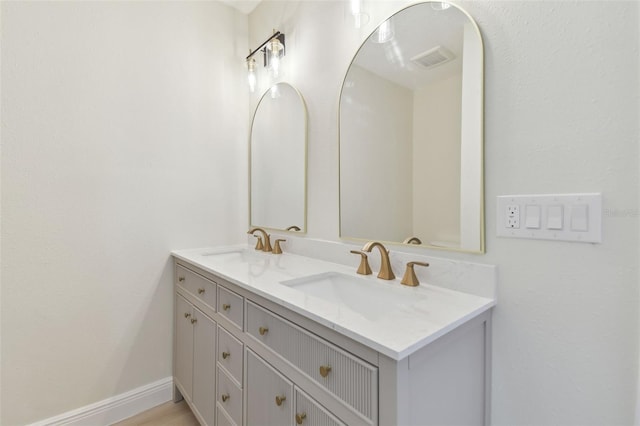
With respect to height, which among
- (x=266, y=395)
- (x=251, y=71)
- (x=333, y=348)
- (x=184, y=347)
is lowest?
(x=184, y=347)

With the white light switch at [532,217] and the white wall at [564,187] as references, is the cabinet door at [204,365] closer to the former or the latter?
the white wall at [564,187]

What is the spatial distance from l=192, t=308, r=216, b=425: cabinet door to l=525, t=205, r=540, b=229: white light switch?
1.31m

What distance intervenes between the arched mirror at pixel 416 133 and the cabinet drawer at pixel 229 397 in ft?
2.64

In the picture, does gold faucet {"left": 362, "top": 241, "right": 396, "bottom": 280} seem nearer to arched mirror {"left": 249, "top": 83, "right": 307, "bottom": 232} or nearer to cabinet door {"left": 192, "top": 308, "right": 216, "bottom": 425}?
arched mirror {"left": 249, "top": 83, "right": 307, "bottom": 232}

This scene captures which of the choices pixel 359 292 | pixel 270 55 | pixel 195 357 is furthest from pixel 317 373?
pixel 270 55

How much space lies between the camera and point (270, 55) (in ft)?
6.38

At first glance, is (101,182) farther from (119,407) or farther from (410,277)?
(410,277)

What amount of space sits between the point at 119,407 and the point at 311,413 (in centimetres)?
147

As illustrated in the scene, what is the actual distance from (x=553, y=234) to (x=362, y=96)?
934 mm

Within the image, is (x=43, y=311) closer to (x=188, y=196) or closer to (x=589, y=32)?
(x=188, y=196)

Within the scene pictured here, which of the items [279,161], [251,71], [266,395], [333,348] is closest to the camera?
[333,348]

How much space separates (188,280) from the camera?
1.69m

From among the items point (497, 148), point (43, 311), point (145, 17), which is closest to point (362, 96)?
point (497, 148)

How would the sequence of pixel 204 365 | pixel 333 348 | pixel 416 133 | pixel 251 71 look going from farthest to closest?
1. pixel 251 71
2. pixel 204 365
3. pixel 416 133
4. pixel 333 348
